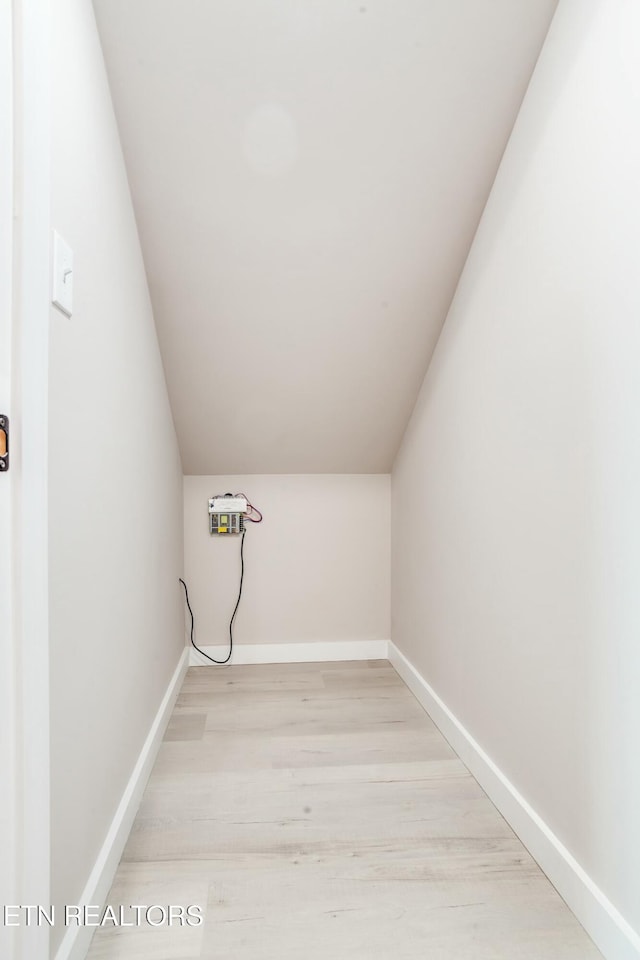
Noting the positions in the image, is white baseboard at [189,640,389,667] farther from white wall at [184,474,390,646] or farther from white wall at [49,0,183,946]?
white wall at [49,0,183,946]

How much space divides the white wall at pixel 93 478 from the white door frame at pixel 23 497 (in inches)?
4.9

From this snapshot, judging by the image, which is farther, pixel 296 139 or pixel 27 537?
pixel 296 139

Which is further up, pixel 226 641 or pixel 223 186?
pixel 223 186

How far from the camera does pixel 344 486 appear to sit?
300 centimetres

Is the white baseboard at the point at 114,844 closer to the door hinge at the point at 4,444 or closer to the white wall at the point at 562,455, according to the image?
the door hinge at the point at 4,444

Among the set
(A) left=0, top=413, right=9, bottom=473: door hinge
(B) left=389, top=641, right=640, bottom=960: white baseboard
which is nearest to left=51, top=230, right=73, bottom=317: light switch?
(A) left=0, top=413, right=9, bottom=473: door hinge

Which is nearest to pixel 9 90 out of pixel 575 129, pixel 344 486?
pixel 575 129

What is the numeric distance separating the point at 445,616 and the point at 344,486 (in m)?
1.01

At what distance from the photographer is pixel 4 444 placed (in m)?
0.83

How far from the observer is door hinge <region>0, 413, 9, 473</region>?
2.71 ft

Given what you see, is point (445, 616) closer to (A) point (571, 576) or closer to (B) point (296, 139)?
(A) point (571, 576)

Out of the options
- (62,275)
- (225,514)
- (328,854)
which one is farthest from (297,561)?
(62,275)

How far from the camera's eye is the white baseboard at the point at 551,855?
1.10m

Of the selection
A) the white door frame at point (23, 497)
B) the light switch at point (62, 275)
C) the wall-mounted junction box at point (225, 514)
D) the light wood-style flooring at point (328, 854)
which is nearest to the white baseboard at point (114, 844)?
the light wood-style flooring at point (328, 854)
